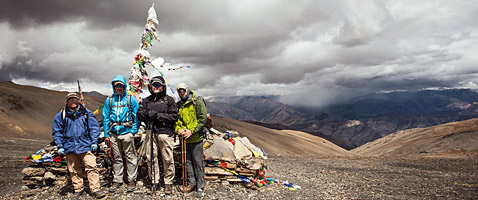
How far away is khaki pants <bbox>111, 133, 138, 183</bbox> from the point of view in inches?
316

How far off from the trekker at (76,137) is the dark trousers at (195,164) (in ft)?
A: 8.89

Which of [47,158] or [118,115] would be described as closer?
[118,115]

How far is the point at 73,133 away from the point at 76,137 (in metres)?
0.14

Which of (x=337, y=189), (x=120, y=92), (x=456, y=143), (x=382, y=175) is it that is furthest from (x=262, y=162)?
(x=456, y=143)

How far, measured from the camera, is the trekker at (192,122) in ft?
25.8

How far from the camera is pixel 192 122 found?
26.2 ft

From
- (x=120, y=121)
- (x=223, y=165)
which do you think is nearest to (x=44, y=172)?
(x=120, y=121)

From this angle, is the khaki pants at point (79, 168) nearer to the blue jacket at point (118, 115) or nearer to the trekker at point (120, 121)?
the trekker at point (120, 121)

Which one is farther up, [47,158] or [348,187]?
[47,158]

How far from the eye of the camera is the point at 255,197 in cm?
932

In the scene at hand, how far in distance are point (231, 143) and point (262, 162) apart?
5.13ft

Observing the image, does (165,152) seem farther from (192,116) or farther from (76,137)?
(76,137)

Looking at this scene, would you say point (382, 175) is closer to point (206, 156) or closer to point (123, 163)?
point (206, 156)

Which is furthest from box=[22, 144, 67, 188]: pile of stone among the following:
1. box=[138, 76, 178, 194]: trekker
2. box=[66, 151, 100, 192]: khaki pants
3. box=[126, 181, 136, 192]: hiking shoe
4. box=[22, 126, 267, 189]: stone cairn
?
box=[138, 76, 178, 194]: trekker
